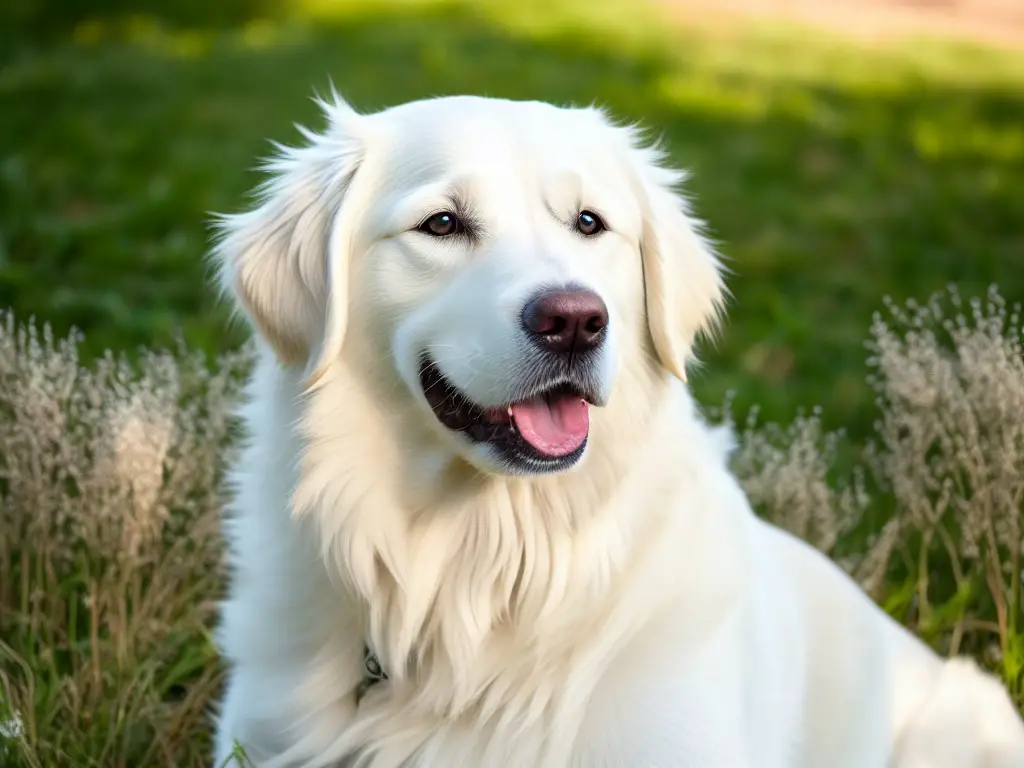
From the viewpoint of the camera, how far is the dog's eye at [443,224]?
115 inches

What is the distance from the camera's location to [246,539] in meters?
3.25

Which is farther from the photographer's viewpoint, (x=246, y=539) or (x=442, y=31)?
(x=442, y=31)

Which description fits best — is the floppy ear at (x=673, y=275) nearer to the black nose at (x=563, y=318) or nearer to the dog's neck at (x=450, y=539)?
the dog's neck at (x=450, y=539)

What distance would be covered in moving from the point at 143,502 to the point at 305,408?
1.00 metres

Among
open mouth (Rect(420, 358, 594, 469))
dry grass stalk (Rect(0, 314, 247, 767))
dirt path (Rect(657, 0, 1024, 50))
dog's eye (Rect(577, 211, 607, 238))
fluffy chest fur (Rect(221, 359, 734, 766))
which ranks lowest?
dry grass stalk (Rect(0, 314, 247, 767))

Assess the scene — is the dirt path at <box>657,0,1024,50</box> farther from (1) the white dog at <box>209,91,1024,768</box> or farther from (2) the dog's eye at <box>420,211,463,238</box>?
(2) the dog's eye at <box>420,211,463,238</box>

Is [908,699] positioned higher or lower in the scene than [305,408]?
lower

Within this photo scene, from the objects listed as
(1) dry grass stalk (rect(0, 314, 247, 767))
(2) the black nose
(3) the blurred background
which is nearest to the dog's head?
(2) the black nose

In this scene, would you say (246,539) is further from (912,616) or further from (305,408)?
(912,616)

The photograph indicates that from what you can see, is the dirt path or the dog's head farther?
the dirt path

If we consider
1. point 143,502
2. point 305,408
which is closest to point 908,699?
point 305,408

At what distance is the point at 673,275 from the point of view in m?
3.19

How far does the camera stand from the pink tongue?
2.83m

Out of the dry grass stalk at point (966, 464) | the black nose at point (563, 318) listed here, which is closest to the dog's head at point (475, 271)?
the black nose at point (563, 318)
